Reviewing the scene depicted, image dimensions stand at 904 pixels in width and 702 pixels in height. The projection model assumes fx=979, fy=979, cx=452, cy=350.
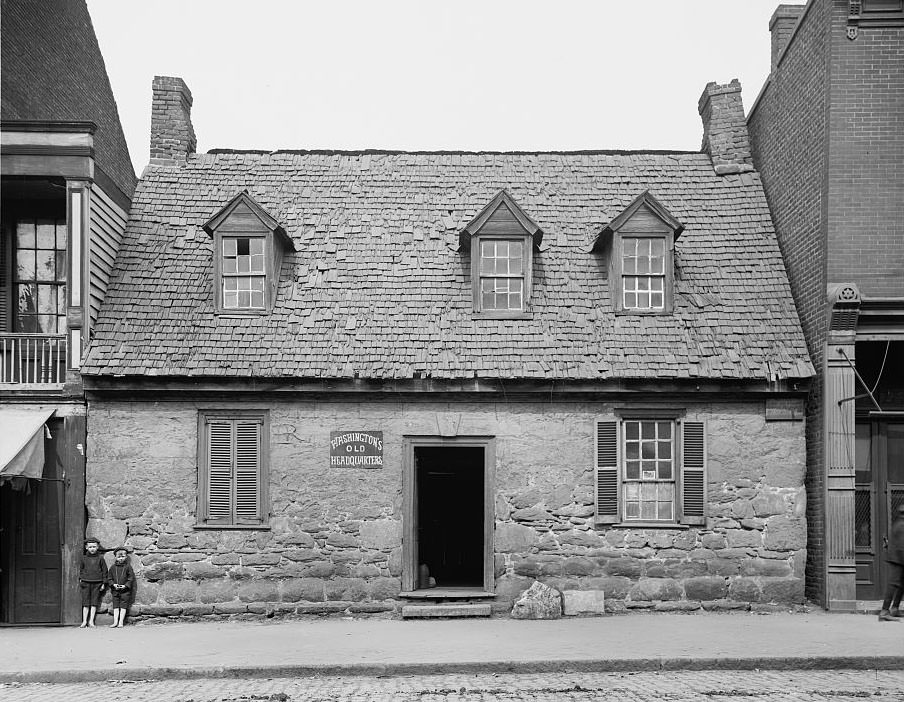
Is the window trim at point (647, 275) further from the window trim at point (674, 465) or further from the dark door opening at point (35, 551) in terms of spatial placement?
the dark door opening at point (35, 551)

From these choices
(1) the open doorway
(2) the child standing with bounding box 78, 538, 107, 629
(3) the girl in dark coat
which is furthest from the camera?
(1) the open doorway

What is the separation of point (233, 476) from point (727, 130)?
1119 cm

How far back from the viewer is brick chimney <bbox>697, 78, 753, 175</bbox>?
18469 millimetres

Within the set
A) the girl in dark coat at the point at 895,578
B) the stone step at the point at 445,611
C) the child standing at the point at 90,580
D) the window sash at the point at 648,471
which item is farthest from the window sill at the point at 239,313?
the girl in dark coat at the point at 895,578

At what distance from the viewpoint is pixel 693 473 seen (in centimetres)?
1507

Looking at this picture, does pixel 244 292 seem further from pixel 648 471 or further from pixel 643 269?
pixel 648 471

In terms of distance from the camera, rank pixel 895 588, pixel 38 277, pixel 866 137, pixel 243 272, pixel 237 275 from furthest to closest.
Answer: pixel 38 277
pixel 243 272
pixel 237 275
pixel 866 137
pixel 895 588

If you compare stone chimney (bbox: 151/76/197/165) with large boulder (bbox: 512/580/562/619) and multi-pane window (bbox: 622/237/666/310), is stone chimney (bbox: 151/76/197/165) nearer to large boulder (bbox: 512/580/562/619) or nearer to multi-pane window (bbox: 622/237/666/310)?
multi-pane window (bbox: 622/237/666/310)

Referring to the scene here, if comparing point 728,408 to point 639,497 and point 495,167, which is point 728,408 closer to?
point 639,497

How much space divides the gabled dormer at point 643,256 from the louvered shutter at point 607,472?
209 cm

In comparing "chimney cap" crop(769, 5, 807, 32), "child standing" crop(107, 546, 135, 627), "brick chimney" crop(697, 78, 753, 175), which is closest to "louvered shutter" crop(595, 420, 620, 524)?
"brick chimney" crop(697, 78, 753, 175)

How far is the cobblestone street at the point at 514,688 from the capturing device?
9.48 m

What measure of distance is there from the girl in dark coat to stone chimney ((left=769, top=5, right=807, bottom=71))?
930 centimetres

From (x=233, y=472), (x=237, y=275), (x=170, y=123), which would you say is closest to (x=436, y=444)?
(x=233, y=472)
